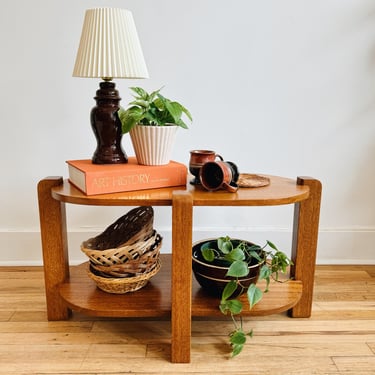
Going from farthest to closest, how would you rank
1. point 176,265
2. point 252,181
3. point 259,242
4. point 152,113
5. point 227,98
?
1. point 259,242
2. point 227,98
3. point 252,181
4. point 152,113
5. point 176,265

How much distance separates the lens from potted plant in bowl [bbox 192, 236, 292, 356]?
3.17 feet

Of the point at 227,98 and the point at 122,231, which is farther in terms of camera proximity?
the point at 227,98

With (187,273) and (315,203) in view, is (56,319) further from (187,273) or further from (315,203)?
(315,203)

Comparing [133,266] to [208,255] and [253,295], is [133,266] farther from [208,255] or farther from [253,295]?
[253,295]

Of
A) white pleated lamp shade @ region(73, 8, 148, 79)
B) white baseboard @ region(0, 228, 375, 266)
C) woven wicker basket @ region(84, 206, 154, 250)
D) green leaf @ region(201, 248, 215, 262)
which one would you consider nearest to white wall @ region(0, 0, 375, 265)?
white baseboard @ region(0, 228, 375, 266)

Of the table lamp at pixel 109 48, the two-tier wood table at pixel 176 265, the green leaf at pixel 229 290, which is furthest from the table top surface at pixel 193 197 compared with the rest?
the table lamp at pixel 109 48

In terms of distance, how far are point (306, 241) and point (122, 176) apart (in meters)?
Answer: 0.60

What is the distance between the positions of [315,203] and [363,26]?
32.9 inches

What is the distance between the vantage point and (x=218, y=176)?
103 cm

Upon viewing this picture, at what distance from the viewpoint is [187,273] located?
3.08 ft

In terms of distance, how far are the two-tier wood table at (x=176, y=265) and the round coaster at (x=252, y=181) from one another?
2 cm

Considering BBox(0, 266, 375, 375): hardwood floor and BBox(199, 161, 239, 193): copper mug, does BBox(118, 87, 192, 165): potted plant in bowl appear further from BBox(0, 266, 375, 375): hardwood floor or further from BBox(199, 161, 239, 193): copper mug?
BBox(0, 266, 375, 375): hardwood floor

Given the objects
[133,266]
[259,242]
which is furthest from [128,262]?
[259,242]

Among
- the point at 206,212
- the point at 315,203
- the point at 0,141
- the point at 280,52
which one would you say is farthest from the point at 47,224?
the point at 280,52
